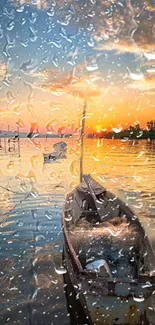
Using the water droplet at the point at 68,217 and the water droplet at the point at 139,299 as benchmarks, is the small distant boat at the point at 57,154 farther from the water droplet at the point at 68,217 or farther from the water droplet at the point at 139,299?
the water droplet at the point at 139,299

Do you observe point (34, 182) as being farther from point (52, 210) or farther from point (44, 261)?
point (44, 261)

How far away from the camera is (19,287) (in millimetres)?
8023

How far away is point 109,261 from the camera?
7.33 metres

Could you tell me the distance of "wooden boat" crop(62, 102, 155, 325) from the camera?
581 centimetres

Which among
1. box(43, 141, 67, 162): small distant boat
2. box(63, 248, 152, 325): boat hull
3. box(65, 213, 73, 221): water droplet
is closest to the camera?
box(63, 248, 152, 325): boat hull

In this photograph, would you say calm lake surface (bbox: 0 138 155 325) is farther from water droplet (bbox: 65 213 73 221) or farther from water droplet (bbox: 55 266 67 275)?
water droplet (bbox: 65 213 73 221)

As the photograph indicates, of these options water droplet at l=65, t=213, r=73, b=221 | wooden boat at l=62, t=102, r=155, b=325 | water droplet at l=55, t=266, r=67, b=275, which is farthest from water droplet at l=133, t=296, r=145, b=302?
water droplet at l=65, t=213, r=73, b=221

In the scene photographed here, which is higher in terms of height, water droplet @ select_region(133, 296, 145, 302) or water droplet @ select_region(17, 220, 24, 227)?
water droplet @ select_region(133, 296, 145, 302)

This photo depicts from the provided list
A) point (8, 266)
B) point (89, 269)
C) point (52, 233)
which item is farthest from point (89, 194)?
point (89, 269)

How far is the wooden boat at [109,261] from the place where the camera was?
581 cm

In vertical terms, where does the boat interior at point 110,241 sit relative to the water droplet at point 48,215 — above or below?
above

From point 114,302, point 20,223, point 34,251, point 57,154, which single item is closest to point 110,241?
point 114,302

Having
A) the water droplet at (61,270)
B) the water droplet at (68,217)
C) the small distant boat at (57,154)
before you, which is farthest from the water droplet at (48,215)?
the small distant boat at (57,154)

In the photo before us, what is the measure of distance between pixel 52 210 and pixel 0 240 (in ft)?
17.1
